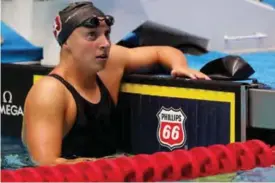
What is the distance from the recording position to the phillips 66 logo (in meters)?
2.09

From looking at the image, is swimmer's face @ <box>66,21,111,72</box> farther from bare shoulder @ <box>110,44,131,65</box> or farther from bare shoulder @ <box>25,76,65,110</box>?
bare shoulder @ <box>110,44,131,65</box>

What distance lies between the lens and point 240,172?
1.65 meters

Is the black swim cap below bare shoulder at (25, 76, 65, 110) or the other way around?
the other way around

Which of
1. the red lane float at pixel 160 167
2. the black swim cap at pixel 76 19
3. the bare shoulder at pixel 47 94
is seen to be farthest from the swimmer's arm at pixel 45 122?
the red lane float at pixel 160 167

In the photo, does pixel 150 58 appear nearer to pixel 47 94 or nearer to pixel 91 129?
pixel 91 129

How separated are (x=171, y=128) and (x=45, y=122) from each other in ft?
1.30

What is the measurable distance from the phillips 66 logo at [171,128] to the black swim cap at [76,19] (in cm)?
30

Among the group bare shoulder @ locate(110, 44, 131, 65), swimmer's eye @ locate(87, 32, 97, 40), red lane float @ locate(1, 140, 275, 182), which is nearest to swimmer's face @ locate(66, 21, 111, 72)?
swimmer's eye @ locate(87, 32, 97, 40)

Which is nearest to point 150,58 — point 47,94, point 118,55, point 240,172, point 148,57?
point 148,57

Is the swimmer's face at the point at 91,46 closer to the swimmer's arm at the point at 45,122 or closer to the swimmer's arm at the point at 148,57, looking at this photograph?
the swimmer's arm at the point at 45,122

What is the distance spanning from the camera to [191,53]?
315cm

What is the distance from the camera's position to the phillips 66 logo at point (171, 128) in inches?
82.1

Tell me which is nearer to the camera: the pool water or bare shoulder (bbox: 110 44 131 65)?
the pool water

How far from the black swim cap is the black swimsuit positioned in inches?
4.6
